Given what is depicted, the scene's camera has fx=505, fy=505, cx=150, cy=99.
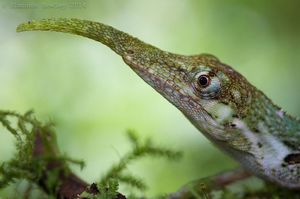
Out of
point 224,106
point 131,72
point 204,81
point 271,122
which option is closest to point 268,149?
point 271,122

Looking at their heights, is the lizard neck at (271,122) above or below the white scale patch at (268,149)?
above

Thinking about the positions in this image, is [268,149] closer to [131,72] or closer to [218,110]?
[218,110]

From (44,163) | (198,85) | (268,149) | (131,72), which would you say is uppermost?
(131,72)

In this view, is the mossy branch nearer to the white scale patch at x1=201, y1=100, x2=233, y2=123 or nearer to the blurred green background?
the white scale patch at x1=201, y1=100, x2=233, y2=123

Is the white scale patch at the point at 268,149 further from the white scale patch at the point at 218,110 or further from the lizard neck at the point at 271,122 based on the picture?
the white scale patch at the point at 218,110

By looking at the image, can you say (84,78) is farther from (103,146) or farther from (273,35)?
(273,35)

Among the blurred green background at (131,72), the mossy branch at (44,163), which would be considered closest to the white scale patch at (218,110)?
the mossy branch at (44,163)
